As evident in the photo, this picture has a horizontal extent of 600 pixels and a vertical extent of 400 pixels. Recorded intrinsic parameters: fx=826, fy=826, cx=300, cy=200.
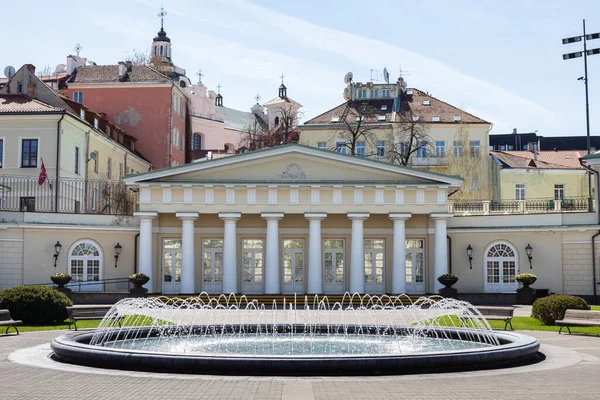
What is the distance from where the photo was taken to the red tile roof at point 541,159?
231 ft

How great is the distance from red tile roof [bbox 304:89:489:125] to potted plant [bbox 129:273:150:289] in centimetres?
3126

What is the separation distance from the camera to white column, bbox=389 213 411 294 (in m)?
43.1

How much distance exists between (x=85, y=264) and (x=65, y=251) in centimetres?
128

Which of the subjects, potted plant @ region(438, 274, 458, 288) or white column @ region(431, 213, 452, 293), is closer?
potted plant @ region(438, 274, 458, 288)

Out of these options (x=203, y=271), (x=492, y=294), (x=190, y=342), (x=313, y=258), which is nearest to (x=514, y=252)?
(x=492, y=294)

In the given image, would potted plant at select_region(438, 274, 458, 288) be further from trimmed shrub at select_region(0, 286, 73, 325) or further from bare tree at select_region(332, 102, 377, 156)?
bare tree at select_region(332, 102, 377, 156)

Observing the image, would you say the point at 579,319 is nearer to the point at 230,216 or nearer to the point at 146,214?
the point at 230,216

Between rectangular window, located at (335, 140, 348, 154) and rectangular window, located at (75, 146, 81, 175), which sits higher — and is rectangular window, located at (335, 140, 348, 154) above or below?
above

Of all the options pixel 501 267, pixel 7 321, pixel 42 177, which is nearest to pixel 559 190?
pixel 501 267

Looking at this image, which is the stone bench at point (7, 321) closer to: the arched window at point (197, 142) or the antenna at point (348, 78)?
the antenna at point (348, 78)

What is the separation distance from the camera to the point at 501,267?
148 feet

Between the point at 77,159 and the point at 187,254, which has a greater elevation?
the point at 77,159

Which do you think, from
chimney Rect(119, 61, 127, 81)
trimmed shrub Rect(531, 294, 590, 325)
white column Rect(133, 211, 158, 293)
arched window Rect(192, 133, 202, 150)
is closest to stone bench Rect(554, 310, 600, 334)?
trimmed shrub Rect(531, 294, 590, 325)

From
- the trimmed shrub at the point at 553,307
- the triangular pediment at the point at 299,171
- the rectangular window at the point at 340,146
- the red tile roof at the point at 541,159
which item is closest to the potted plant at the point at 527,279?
→ the triangular pediment at the point at 299,171
